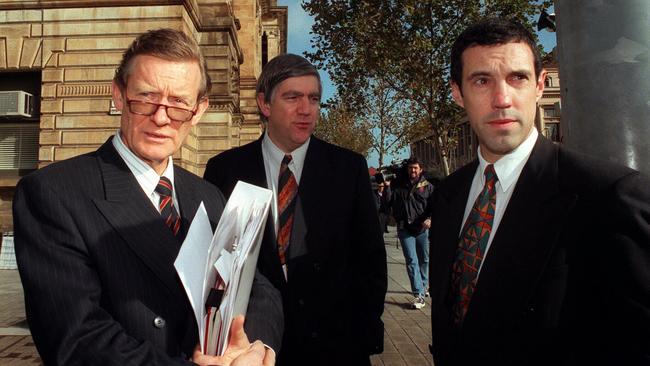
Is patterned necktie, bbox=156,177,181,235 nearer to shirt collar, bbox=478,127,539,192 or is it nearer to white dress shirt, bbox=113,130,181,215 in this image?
white dress shirt, bbox=113,130,181,215

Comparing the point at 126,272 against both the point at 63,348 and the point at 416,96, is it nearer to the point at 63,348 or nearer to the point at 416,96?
the point at 63,348

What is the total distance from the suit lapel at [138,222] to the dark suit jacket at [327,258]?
863mm

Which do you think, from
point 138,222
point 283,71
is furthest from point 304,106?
point 138,222

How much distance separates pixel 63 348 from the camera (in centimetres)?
112

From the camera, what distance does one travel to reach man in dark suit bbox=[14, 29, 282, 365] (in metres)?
1.16

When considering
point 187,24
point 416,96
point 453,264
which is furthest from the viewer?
point 416,96

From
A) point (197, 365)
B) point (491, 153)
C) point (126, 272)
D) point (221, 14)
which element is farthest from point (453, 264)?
point (221, 14)

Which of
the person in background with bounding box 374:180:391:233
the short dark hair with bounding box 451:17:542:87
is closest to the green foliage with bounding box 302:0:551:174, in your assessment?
the person in background with bounding box 374:180:391:233

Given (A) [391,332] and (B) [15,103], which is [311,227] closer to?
(A) [391,332]

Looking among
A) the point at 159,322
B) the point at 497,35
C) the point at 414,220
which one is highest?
the point at 497,35

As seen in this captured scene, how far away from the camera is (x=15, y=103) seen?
11984mm

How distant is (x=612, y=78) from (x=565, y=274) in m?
0.82

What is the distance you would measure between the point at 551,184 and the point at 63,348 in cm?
150

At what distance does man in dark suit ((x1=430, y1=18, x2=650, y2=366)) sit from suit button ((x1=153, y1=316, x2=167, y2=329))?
982 mm
